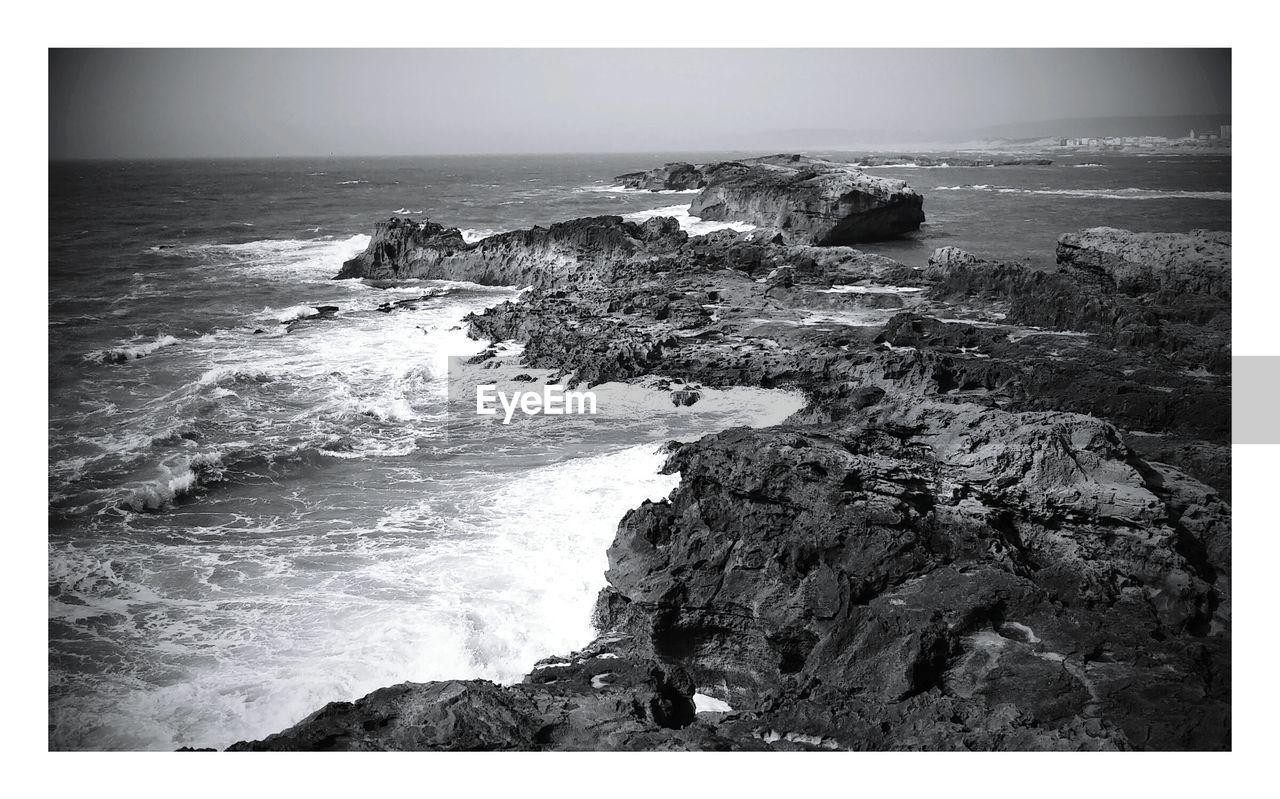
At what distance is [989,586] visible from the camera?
564cm

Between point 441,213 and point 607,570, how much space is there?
11.7m

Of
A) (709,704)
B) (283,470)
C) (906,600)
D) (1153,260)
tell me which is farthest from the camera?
(1153,260)

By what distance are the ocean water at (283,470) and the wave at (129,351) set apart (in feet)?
0.10

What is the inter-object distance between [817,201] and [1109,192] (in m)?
6.53

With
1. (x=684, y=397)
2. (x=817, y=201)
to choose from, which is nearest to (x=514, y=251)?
(x=817, y=201)

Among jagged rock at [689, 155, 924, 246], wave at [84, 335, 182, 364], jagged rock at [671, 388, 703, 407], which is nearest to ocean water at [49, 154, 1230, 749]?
wave at [84, 335, 182, 364]

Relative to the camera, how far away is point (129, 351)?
35.3 ft

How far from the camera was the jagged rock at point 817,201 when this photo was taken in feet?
62.6

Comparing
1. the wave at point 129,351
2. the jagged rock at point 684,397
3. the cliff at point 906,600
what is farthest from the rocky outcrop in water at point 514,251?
the cliff at point 906,600

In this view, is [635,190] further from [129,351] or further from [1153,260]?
[129,351]

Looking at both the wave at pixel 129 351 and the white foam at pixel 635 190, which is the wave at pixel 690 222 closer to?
the white foam at pixel 635 190

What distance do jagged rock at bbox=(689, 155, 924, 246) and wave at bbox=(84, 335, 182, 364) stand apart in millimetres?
10855
